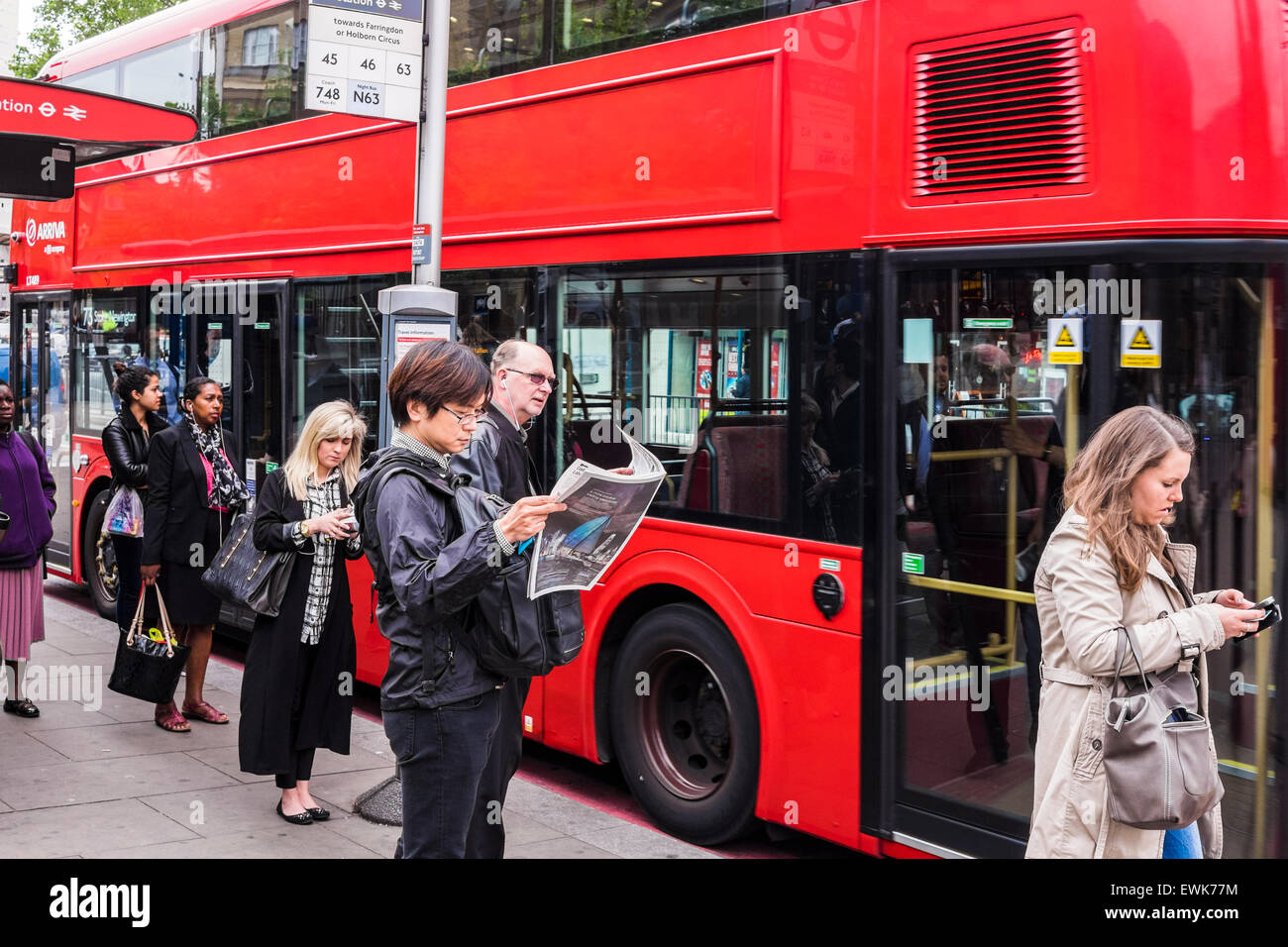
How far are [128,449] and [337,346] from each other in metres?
1.46

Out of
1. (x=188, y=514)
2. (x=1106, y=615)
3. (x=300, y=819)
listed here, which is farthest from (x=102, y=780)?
(x=1106, y=615)

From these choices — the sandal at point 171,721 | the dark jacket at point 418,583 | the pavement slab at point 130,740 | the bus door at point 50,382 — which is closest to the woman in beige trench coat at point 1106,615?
the dark jacket at point 418,583

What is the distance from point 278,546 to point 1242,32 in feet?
13.6

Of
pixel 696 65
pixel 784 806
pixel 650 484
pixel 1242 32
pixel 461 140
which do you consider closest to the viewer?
pixel 650 484

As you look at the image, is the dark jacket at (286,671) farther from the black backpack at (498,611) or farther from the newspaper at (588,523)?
the newspaper at (588,523)

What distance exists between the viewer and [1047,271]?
445 cm

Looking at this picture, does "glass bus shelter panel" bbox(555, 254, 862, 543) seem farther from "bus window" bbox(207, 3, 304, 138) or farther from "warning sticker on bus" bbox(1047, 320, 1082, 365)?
"bus window" bbox(207, 3, 304, 138)

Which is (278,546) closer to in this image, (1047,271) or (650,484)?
(650,484)

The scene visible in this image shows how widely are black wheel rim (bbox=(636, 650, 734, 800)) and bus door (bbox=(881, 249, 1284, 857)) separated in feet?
3.12

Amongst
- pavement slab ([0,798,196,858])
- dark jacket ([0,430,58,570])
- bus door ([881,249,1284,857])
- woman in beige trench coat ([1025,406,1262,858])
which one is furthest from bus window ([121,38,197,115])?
woman in beige trench coat ([1025,406,1262,858])

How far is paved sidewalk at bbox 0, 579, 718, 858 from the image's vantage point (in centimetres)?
547

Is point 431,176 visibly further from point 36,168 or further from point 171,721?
point 36,168

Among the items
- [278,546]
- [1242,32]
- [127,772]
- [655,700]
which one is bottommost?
[127,772]
